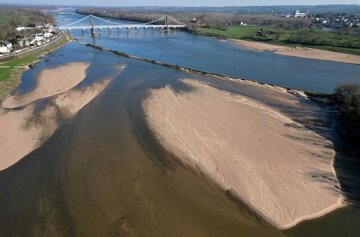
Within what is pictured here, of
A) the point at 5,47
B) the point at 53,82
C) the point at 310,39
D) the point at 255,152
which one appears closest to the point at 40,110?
the point at 53,82

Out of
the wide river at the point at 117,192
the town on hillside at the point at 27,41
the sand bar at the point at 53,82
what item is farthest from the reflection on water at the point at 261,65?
the town on hillside at the point at 27,41

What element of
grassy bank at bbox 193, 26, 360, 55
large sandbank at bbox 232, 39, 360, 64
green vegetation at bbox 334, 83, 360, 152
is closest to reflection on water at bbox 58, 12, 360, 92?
large sandbank at bbox 232, 39, 360, 64

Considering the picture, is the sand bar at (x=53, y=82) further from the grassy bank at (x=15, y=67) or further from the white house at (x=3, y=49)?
the white house at (x=3, y=49)

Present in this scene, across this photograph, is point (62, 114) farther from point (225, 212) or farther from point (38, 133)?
point (225, 212)

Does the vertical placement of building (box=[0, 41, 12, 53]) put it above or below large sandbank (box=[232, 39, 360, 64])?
above

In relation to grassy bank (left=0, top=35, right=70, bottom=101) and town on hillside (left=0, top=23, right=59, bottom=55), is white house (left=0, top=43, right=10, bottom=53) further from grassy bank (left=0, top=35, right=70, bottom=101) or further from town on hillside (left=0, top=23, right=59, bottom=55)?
grassy bank (left=0, top=35, right=70, bottom=101)

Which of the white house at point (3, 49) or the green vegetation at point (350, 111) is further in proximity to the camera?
the white house at point (3, 49)
